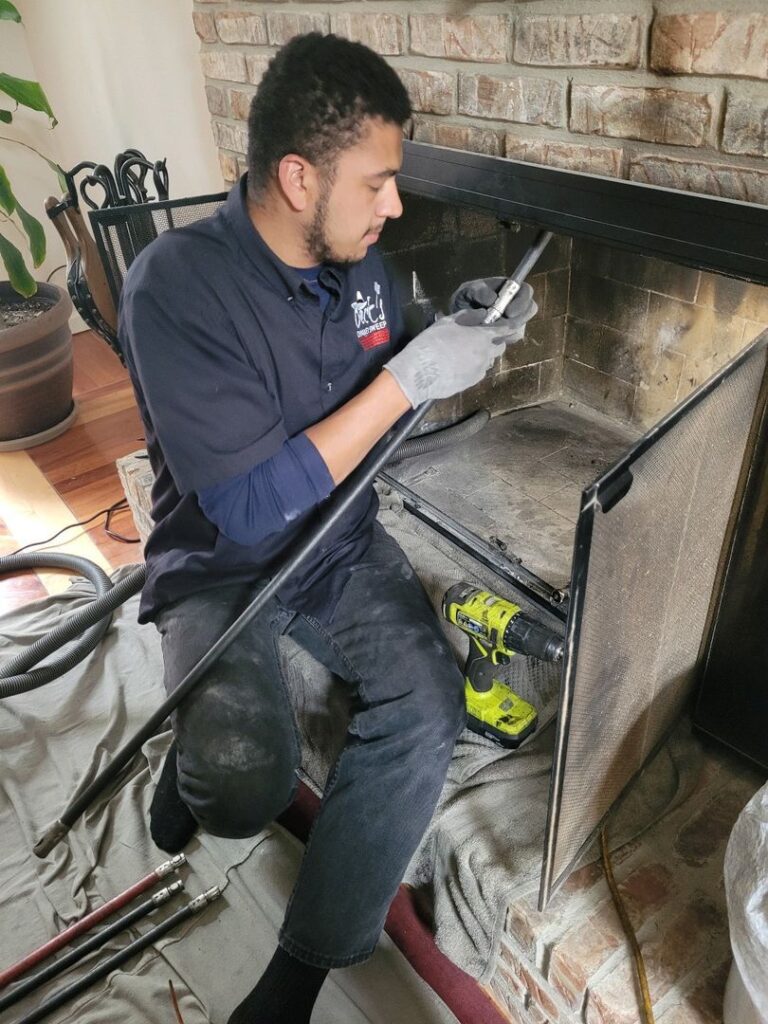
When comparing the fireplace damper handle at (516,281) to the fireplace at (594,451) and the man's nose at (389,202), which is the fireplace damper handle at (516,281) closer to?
the fireplace at (594,451)

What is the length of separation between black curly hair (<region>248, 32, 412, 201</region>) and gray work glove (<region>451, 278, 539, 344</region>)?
0.30 m

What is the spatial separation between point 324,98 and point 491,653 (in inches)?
33.0

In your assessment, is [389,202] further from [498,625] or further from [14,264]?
[14,264]

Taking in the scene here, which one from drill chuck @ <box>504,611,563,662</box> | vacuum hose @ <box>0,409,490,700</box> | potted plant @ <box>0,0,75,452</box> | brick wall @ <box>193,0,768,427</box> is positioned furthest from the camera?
potted plant @ <box>0,0,75,452</box>

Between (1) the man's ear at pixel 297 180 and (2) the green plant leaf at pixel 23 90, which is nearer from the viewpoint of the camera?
(1) the man's ear at pixel 297 180

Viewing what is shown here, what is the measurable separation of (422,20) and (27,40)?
98.8 inches

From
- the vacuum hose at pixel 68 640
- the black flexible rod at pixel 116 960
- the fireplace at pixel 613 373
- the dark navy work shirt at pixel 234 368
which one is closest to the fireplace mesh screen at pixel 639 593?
the fireplace at pixel 613 373

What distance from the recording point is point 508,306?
1193 mm

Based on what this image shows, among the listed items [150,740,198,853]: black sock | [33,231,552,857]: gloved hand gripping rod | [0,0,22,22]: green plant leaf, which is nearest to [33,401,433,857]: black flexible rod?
[33,231,552,857]: gloved hand gripping rod

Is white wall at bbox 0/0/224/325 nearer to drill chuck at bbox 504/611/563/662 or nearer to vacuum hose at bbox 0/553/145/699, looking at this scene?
vacuum hose at bbox 0/553/145/699

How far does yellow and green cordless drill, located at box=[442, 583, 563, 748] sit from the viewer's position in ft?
3.73

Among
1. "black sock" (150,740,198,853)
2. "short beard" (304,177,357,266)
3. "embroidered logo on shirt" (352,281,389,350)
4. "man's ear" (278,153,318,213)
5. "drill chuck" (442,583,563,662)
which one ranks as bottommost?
"black sock" (150,740,198,853)

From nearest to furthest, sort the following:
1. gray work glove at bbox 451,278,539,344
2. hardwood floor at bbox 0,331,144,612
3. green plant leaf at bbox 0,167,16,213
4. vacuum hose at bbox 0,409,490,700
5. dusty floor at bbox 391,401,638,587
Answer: gray work glove at bbox 451,278,539,344 → dusty floor at bbox 391,401,638,587 → vacuum hose at bbox 0,409,490,700 → hardwood floor at bbox 0,331,144,612 → green plant leaf at bbox 0,167,16,213

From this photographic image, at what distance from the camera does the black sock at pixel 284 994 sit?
103cm
